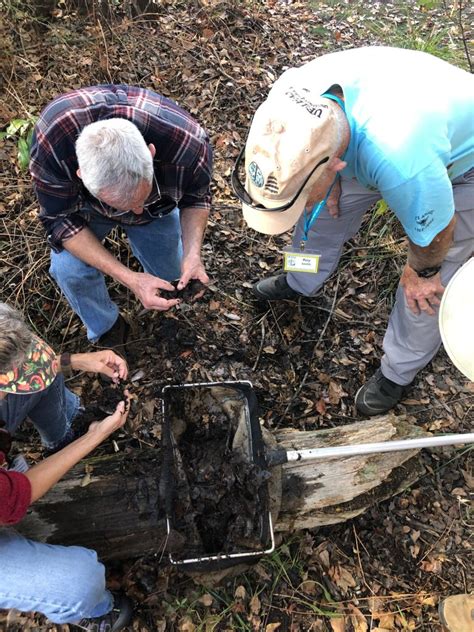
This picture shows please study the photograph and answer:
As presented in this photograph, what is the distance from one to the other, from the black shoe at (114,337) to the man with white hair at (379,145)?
1547 mm

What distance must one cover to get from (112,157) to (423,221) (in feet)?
4.78

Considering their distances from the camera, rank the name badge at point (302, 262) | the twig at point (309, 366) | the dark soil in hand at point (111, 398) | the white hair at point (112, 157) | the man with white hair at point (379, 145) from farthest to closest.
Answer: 1. the twig at point (309, 366)
2. the dark soil in hand at point (111, 398)
3. the name badge at point (302, 262)
4. the white hair at point (112, 157)
5. the man with white hair at point (379, 145)

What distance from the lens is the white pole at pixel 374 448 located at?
2293 mm

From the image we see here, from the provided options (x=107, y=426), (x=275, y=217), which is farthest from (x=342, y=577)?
(x=275, y=217)

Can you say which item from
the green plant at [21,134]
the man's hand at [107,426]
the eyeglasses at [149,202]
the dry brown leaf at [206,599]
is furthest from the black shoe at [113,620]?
the green plant at [21,134]

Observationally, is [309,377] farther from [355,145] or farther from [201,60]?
[201,60]

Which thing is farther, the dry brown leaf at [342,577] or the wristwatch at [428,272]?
the dry brown leaf at [342,577]

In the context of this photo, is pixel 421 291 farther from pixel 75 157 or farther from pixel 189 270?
→ pixel 75 157

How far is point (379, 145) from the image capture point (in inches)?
76.9

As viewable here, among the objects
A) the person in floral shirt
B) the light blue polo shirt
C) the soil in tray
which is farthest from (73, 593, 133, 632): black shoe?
the light blue polo shirt

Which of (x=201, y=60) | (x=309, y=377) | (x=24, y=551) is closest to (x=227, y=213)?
(x=309, y=377)

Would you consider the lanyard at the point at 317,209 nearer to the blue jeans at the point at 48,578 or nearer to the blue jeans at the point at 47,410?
the blue jeans at the point at 47,410

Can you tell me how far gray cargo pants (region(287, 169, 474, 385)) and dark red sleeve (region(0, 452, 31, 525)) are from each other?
222cm

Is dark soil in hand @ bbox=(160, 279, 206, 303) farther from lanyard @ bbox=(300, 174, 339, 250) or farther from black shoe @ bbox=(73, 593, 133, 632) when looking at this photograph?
black shoe @ bbox=(73, 593, 133, 632)
